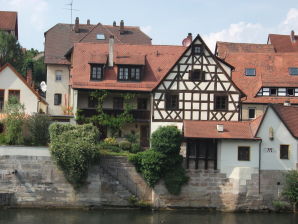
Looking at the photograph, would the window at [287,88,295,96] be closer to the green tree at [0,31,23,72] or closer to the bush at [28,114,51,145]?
the bush at [28,114,51,145]

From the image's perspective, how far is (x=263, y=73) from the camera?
5375 cm

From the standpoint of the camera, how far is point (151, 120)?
4709 cm

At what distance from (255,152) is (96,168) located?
11692 millimetres

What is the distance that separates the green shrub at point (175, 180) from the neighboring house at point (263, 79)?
501 inches

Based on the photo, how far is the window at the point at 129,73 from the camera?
49.2 meters

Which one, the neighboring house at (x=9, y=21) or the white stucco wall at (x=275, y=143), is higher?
the neighboring house at (x=9, y=21)

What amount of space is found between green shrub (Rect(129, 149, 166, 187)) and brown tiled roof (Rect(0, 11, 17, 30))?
138 feet

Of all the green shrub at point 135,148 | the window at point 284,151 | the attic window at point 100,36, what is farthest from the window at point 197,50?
the attic window at point 100,36

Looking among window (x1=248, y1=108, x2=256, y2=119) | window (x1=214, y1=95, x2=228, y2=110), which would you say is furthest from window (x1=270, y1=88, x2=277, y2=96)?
window (x1=214, y1=95, x2=228, y2=110)

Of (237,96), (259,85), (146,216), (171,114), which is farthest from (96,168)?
(259,85)

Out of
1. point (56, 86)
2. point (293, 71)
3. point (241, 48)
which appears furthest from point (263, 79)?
point (56, 86)

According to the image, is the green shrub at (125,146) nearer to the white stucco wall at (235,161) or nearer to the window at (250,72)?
the white stucco wall at (235,161)

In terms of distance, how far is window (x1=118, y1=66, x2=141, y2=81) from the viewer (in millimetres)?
49188

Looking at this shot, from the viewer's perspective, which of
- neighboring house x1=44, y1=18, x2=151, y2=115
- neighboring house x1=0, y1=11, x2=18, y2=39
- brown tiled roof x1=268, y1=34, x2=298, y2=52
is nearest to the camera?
neighboring house x1=44, y1=18, x2=151, y2=115
